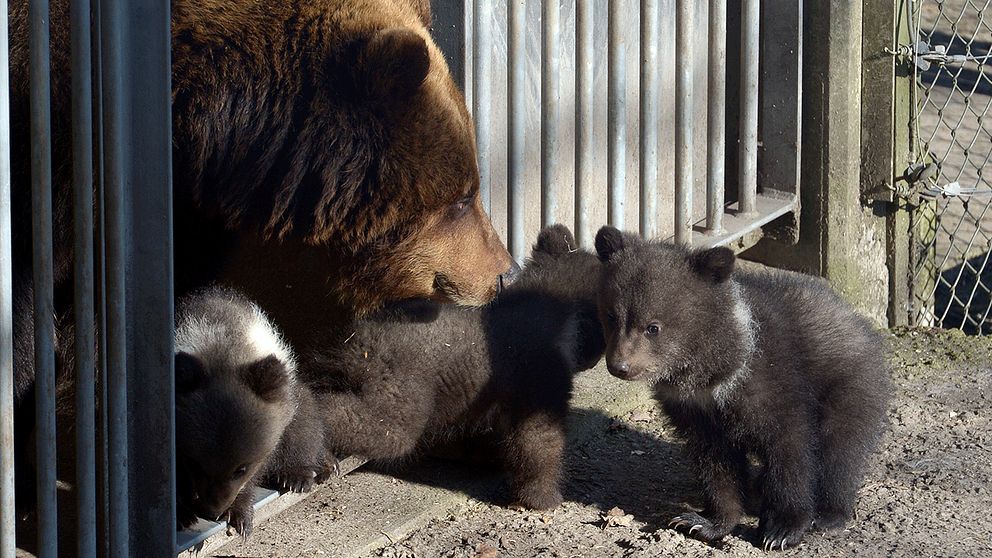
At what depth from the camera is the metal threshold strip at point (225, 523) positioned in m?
3.75

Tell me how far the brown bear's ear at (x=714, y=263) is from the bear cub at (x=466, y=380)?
664 millimetres

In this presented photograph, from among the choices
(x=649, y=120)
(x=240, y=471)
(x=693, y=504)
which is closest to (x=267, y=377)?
(x=240, y=471)

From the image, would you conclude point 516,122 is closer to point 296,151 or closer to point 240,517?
point 296,151

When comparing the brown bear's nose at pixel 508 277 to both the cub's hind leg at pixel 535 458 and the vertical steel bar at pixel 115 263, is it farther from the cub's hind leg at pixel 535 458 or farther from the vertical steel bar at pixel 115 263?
the vertical steel bar at pixel 115 263

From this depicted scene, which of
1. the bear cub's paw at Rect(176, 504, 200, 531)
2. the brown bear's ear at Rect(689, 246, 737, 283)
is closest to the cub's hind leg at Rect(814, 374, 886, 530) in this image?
the brown bear's ear at Rect(689, 246, 737, 283)

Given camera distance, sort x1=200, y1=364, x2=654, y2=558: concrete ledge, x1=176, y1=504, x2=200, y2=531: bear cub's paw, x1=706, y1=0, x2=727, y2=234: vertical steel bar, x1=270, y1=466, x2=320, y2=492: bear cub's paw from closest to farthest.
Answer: x1=176, y1=504, x2=200, y2=531: bear cub's paw
x1=200, y1=364, x2=654, y2=558: concrete ledge
x1=270, y1=466, x2=320, y2=492: bear cub's paw
x1=706, y1=0, x2=727, y2=234: vertical steel bar

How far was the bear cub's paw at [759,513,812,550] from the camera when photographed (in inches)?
176

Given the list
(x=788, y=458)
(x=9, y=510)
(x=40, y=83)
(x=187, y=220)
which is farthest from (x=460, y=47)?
(x=9, y=510)

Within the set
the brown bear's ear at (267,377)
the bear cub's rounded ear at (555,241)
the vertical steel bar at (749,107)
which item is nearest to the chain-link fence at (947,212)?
the vertical steel bar at (749,107)

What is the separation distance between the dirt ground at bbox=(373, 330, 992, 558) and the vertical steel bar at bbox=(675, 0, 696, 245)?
1.17 meters

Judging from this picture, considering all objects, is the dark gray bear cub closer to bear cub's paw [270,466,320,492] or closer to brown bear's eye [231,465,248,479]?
bear cub's paw [270,466,320,492]

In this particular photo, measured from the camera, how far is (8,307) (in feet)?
9.16

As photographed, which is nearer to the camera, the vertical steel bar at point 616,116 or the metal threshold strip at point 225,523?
the metal threshold strip at point 225,523

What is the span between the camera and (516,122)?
539 centimetres
